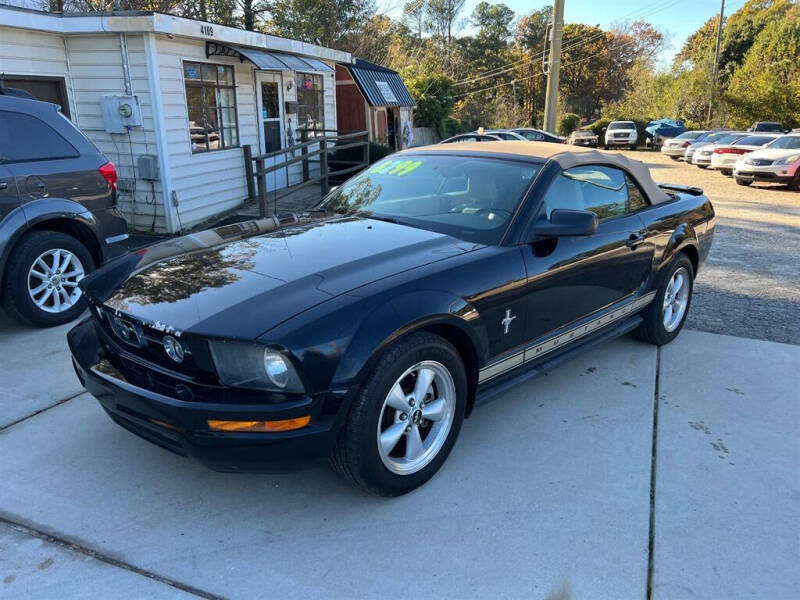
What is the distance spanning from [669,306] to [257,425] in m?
3.66

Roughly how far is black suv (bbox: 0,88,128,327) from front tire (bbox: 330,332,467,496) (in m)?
3.58

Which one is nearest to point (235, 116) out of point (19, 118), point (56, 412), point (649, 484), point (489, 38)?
point (19, 118)

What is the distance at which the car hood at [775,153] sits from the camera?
1636 cm

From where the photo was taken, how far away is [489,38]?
61125 mm

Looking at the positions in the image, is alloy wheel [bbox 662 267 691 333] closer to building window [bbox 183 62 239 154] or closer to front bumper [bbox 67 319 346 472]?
front bumper [bbox 67 319 346 472]

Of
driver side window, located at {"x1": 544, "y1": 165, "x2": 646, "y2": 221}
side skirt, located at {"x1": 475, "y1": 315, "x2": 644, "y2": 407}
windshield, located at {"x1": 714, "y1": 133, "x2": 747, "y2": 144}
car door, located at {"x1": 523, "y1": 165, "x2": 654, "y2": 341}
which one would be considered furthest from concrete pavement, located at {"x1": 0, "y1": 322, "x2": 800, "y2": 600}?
windshield, located at {"x1": 714, "y1": 133, "x2": 747, "y2": 144}

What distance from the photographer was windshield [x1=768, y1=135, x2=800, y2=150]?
17.0 meters

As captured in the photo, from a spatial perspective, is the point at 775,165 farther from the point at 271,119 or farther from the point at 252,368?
the point at 252,368

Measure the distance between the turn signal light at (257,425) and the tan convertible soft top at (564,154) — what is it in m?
2.34

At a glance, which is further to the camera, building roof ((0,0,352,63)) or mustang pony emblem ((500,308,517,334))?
building roof ((0,0,352,63))

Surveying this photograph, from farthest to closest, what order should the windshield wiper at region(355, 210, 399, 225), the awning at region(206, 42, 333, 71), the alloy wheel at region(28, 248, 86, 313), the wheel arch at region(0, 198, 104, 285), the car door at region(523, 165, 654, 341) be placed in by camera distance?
1. the awning at region(206, 42, 333, 71)
2. the alloy wheel at region(28, 248, 86, 313)
3. the wheel arch at region(0, 198, 104, 285)
4. the windshield wiper at region(355, 210, 399, 225)
5. the car door at region(523, 165, 654, 341)

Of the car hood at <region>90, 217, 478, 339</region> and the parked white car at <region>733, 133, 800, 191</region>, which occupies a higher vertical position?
the car hood at <region>90, 217, 478, 339</region>

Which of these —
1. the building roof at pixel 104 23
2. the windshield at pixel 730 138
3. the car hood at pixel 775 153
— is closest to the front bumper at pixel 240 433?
the building roof at pixel 104 23

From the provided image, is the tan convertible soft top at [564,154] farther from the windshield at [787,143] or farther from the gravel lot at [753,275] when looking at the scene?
the windshield at [787,143]
